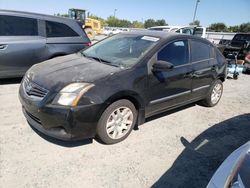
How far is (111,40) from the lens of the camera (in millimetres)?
4551

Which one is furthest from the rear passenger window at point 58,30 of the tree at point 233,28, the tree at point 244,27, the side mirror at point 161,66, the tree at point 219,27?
the tree at point 219,27

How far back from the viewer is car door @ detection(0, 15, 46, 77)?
5.45 m

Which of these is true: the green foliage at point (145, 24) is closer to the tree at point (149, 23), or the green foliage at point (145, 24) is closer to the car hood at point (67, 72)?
the tree at point (149, 23)

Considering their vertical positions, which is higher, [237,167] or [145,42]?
[145,42]

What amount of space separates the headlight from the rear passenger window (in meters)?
3.54

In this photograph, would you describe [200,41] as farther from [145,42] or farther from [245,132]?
[245,132]

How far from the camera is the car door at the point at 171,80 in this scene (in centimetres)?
375

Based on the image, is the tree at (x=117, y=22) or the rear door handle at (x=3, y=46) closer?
the rear door handle at (x=3, y=46)

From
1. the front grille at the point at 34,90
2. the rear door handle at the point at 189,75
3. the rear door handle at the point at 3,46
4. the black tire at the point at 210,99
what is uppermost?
the rear door handle at the point at 3,46

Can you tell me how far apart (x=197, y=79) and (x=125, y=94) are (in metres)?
1.90

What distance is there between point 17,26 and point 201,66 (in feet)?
14.2

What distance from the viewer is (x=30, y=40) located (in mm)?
5746

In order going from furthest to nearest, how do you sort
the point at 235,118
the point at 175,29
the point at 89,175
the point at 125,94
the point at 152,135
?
the point at 175,29
the point at 235,118
the point at 152,135
the point at 125,94
the point at 89,175

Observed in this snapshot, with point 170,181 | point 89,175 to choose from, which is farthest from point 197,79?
point 89,175
